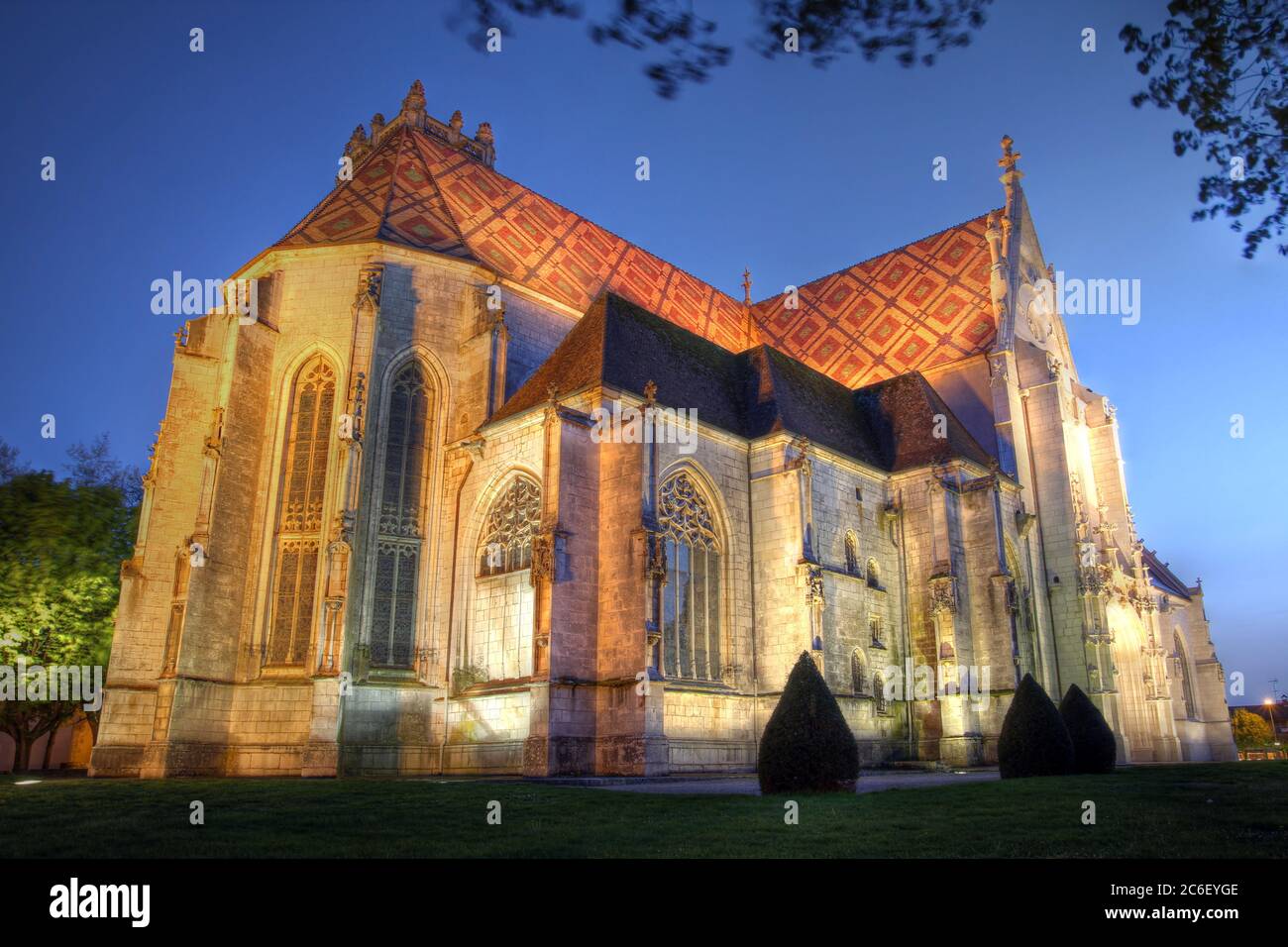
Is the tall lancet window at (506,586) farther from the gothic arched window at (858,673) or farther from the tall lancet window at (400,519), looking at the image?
the gothic arched window at (858,673)

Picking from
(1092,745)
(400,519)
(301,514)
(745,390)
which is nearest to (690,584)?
(745,390)

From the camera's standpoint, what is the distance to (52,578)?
73.0 feet

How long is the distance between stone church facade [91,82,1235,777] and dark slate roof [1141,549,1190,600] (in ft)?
28.6

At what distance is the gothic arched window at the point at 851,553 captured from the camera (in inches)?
862

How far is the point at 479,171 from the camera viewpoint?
27.9m

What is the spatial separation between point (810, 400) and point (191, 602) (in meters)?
15.2

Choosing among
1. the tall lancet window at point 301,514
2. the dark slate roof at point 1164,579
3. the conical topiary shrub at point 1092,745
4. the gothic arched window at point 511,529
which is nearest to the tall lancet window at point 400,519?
the tall lancet window at point 301,514

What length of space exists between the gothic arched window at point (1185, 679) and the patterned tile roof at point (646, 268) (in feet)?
49.7

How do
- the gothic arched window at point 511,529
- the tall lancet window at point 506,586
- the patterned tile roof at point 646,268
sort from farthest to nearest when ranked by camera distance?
1. the patterned tile roof at point 646,268
2. the gothic arched window at point 511,529
3. the tall lancet window at point 506,586

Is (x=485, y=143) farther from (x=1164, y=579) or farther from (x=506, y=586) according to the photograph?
(x=1164, y=579)

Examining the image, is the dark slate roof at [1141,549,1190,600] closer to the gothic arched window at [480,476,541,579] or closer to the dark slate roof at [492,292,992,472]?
the dark slate roof at [492,292,992,472]

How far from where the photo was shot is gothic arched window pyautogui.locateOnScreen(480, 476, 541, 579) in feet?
63.5

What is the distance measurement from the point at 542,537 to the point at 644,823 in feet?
29.1
